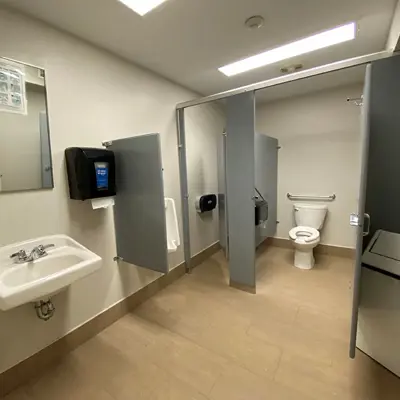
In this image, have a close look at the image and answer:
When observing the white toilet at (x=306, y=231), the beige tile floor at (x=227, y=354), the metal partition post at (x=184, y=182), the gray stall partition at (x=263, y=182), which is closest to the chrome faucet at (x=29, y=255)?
the beige tile floor at (x=227, y=354)

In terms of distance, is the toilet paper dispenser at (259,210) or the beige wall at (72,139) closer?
the beige wall at (72,139)

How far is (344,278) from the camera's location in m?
2.68

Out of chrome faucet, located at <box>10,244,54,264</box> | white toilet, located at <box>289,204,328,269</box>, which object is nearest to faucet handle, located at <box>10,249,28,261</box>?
chrome faucet, located at <box>10,244,54,264</box>

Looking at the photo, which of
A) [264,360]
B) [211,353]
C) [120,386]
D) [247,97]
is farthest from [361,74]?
[120,386]

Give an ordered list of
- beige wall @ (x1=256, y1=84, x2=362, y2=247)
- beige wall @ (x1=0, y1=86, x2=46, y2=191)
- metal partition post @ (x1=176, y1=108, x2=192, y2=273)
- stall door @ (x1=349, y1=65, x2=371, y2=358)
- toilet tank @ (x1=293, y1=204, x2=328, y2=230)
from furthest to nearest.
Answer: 1. toilet tank @ (x1=293, y1=204, x2=328, y2=230)
2. beige wall @ (x1=256, y1=84, x2=362, y2=247)
3. metal partition post @ (x1=176, y1=108, x2=192, y2=273)
4. beige wall @ (x1=0, y1=86, x2=46, y2=191)
5. stall door @ (x1=349, y1=65, x2=371, y2=358)

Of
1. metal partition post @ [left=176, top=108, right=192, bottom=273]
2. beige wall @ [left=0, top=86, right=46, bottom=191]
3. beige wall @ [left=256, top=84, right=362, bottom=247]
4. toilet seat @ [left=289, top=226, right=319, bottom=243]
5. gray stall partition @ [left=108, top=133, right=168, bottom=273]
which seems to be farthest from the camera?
beige wall @ [left=256, top=84, right=362, bottom=247]

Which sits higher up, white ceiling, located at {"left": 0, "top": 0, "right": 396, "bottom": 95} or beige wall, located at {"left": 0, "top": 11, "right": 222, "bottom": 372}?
white ceiling, located at {"left": 0, "top": 0, "right": 396, "bottom": 95}

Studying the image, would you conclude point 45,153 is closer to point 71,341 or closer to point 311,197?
point 71,341

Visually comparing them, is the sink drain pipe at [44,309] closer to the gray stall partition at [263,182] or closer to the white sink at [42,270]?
the white sink at [42,270]

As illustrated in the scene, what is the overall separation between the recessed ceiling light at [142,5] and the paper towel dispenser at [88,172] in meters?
0.97

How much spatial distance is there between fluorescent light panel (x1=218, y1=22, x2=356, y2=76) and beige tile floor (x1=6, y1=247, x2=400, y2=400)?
237 cm

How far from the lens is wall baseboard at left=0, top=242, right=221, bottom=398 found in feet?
4.82

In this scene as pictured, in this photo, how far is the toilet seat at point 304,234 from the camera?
2.86 metres

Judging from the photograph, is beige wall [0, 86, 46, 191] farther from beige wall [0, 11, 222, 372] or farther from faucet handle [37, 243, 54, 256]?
faucet handle [37, 243, 54, 256]
